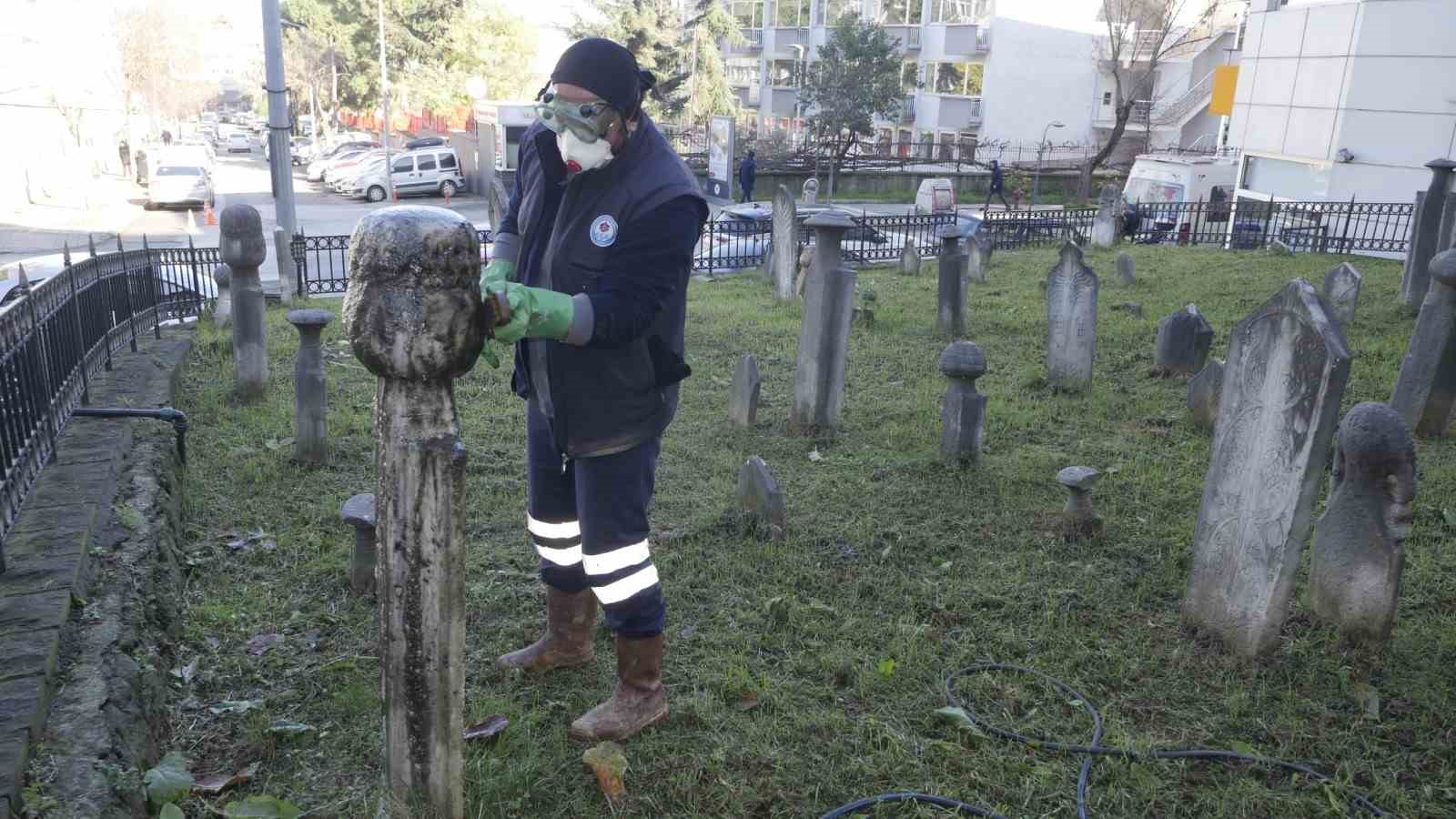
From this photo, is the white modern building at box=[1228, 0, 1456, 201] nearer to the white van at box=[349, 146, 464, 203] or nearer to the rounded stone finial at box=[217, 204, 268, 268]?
the rounded stone finial at box=[217, 204, 268, 268]

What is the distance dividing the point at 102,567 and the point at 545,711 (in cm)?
166

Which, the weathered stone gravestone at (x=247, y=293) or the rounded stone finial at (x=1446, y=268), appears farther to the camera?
the weathered stone gravestone at (x=247, y=293)

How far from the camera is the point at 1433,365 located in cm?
602

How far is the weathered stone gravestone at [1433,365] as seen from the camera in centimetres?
572

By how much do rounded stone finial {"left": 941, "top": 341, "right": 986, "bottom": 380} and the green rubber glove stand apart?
12.2 ft

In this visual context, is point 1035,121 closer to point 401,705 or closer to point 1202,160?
point 1202,160

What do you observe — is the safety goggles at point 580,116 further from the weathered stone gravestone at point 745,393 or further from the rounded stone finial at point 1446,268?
the rounded stone finial at point 1446,268

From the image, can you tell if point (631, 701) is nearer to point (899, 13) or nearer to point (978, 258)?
point (978, 258)

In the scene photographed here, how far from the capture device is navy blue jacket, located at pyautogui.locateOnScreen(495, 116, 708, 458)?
289 cm

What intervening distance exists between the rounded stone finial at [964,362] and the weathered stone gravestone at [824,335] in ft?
2.90

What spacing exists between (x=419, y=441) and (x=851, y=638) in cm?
226

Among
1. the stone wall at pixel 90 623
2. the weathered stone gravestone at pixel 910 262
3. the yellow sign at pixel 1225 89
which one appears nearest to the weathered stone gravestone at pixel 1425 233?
the weathered stone gravestone at pixel 910 262

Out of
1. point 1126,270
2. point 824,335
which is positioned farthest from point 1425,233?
point 824,335

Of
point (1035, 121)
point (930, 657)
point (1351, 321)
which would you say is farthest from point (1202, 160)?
point (930, 657)
